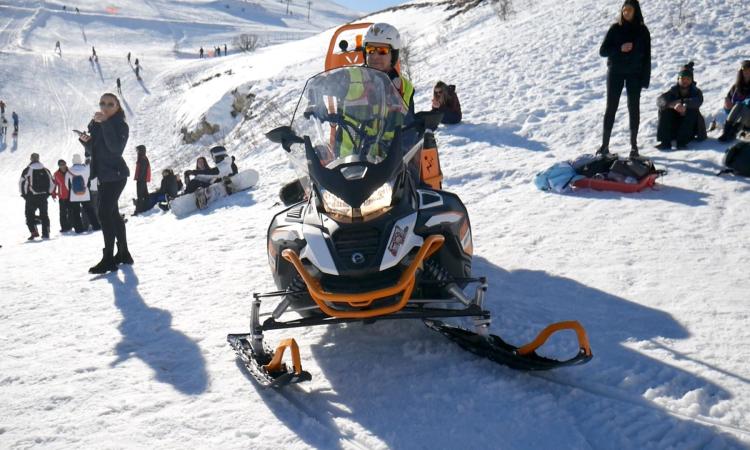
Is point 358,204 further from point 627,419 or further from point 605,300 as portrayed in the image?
point 605,300

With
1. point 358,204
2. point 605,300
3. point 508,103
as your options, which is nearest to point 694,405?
point 605,300

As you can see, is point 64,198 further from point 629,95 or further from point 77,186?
point 629,95

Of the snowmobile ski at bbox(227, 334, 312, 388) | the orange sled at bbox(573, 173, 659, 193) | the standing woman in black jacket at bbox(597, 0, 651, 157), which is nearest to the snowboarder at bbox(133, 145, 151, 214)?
the orange sled at bbox(573, 173, 659, 193)

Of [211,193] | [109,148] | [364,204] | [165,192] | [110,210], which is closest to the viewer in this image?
[364,204]

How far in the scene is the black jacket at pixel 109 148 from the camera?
5809 mm

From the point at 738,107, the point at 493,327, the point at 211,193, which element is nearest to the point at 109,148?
the point at 493,327

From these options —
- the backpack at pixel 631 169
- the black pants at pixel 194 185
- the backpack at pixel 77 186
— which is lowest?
the black pants at pixel 194 185

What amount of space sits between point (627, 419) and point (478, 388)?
710 mm

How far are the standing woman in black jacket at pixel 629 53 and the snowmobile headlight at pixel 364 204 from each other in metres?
4.74

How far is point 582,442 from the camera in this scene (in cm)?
262

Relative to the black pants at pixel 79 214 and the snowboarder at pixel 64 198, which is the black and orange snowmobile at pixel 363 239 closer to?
the black pants at pixel 79 214

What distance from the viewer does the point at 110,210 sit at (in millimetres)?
6004

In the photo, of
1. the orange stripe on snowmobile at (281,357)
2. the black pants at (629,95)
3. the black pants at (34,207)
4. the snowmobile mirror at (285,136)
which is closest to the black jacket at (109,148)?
the snowmobile mirror at (285,136)

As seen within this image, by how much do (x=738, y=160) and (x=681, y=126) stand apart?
4.95ft
